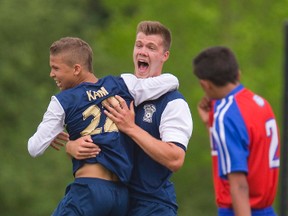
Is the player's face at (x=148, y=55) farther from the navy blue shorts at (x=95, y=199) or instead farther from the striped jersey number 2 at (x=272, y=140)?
the striped jersey number 2 at (x=272, y=140)

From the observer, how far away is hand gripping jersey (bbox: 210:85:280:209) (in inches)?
283

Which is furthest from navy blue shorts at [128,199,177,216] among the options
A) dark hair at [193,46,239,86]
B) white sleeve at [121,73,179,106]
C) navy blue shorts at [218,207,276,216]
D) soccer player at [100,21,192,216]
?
dark hair at [193,46,239,86]

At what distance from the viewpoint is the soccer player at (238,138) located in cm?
720

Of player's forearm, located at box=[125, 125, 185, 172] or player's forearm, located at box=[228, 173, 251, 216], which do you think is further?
player's forearm, located at box=[125, 125, 185, 172]

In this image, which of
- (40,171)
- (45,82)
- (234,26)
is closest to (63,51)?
→ (40,171)

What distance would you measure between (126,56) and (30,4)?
6.31 m

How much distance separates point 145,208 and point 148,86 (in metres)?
0.76

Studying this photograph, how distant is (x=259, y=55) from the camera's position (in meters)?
39.8

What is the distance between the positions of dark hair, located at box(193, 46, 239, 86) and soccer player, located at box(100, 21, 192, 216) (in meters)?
0.88

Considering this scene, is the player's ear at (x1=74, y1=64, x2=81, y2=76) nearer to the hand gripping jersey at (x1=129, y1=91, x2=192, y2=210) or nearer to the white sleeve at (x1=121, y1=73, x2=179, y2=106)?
the white sleeve at (x1=121, y1=73, x2=179, y2=106)

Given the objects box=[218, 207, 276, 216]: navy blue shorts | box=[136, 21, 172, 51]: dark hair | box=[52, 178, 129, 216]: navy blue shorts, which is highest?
box=[136, 21, 172, 51]: dark hair

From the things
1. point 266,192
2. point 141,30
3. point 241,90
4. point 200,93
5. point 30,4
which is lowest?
point 266,192

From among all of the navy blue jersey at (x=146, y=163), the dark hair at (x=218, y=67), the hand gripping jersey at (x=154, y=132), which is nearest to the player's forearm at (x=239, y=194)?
the dark hair at (x=218, y=67)

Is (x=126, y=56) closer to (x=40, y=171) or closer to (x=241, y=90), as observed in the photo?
(x=40, y=171)
